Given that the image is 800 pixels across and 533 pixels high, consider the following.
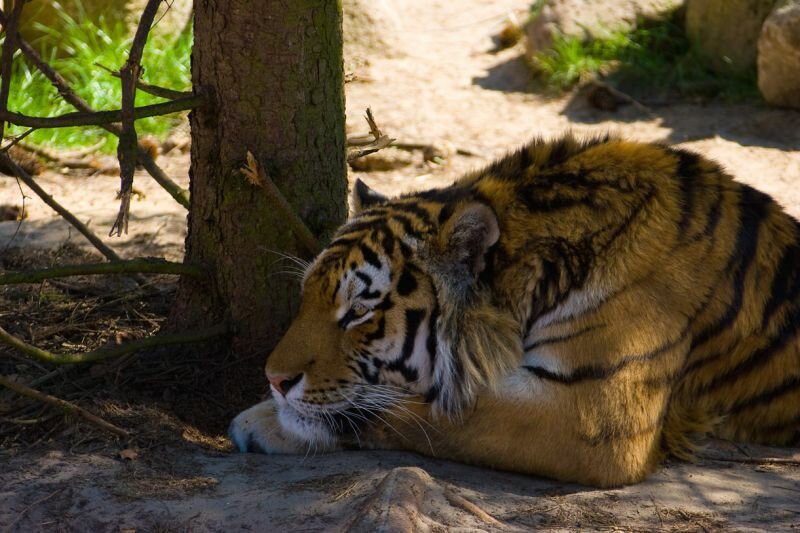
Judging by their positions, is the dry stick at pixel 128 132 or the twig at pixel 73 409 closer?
the dry stick at pixel 128 132

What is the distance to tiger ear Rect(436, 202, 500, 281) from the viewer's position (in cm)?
338

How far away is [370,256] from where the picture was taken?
3.60 meters

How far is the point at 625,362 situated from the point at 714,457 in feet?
1.99

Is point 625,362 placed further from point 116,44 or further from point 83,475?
point 116,44

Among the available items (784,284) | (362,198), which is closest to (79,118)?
(362,198)

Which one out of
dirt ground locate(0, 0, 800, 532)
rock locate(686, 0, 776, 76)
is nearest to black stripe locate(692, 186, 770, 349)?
dirt ground locate(0, 0, 800, 532)

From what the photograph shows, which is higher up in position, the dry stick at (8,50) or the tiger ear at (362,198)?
the dry stick at (8,50)

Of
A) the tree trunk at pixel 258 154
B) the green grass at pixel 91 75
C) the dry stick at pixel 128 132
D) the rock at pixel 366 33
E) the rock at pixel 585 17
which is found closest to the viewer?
the dry stick at pixel 128 132

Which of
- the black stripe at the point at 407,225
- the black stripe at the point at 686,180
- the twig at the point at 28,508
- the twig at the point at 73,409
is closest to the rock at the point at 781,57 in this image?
the black stripe at the point at 686,180

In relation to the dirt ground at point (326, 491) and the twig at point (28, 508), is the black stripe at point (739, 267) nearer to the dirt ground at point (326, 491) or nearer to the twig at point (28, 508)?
the dirt ground at point (326, 491)

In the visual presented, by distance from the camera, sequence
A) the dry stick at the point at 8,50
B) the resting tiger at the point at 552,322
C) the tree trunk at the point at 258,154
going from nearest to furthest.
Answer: the dry stick at the point at 8,50, the resting tiger at the point at 552,322, the tree trunk at the point at 258,154

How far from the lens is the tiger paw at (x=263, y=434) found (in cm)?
373

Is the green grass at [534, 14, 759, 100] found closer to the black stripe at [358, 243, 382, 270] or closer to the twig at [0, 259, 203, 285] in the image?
the twig at [0, 259, 203, 285]

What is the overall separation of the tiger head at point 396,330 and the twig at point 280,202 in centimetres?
38
